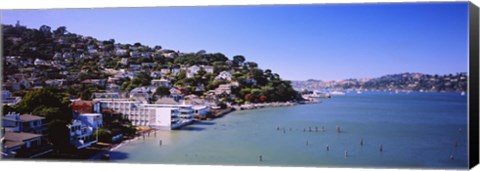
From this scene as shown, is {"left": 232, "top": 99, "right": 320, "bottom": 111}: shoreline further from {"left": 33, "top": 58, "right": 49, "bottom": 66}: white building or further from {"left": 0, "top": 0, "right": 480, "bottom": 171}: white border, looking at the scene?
{"left": 33, "top": 58, "right": 49, "bottom": 66}: white building

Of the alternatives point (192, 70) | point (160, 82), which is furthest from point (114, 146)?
point (192, 70)

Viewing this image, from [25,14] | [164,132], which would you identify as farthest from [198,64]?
[25,14]

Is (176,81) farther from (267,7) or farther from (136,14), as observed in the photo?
(267,7)

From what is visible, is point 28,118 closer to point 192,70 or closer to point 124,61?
point 124,61

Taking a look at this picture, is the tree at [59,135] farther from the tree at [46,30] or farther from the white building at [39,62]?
the tree at [46,30]

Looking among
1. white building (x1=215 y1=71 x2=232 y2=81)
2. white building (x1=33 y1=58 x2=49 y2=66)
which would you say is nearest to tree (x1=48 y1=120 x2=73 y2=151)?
white building (x1=33 y1=58 x2=49 y2=66)
